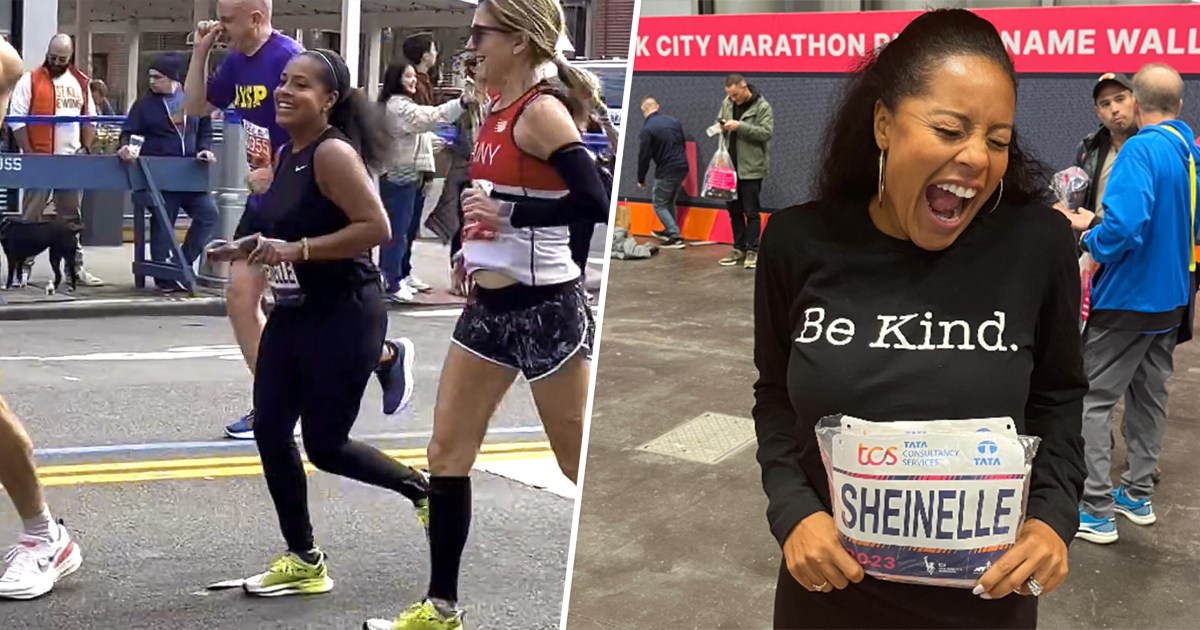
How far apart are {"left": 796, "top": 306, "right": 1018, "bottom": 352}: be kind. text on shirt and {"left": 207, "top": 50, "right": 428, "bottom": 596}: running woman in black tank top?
2.42 feet

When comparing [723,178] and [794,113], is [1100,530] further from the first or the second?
[794,113]

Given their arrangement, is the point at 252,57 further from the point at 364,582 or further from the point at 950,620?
the point at 950,620

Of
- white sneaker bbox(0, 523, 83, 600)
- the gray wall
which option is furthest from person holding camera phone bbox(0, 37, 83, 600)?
the gray wall

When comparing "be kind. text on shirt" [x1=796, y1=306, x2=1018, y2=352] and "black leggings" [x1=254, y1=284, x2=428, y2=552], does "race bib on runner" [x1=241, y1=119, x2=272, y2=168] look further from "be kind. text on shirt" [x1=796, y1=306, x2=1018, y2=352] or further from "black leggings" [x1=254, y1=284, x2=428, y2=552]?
"be kind. text on shirt" [x1=796, y1=306, x2=1018, y2=352]

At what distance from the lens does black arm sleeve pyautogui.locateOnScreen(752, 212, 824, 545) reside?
3.90 ft

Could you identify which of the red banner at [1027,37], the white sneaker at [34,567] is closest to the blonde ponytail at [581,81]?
the white sneaker at [34,567]

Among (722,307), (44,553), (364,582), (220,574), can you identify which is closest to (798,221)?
(364,582)

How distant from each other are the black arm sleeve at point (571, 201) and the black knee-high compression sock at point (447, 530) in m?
0.43

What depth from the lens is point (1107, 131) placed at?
2.57 metres

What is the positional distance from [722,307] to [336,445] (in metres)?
3.48

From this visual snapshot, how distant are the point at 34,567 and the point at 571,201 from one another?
1.11 meters

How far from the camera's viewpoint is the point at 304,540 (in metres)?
1.82

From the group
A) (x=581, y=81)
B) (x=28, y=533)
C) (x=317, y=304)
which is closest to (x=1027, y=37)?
(x=581, y=81)

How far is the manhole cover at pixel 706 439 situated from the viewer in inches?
135
